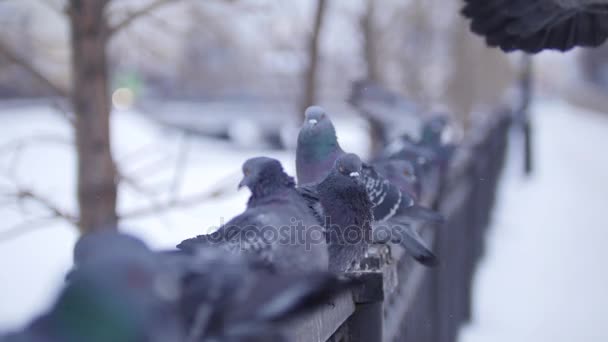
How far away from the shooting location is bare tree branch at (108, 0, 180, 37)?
5.57 m

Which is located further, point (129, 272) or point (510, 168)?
point (510, 168)

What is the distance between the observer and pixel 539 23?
12.8 feet

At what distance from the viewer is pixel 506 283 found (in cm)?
808

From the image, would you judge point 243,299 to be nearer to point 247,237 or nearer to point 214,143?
point 247,237

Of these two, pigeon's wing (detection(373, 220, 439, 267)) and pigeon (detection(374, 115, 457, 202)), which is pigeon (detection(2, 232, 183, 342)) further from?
pigeon (detection(374, 115, 457, 202))

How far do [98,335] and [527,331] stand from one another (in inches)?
203

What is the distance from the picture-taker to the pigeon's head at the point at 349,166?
→ 290 cm

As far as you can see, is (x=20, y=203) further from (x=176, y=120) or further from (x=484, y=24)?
(x=176, y=120)

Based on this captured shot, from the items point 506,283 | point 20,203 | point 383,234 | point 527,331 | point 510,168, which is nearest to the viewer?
point 383,234

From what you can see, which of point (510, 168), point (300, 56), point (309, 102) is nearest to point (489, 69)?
point (510, 168)

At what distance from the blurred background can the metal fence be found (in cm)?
54

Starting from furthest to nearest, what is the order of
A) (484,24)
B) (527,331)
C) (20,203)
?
Result: (527,331)
(20,203)
(484,24)

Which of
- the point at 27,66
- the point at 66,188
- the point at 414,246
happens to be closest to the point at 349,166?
the point at 414,246

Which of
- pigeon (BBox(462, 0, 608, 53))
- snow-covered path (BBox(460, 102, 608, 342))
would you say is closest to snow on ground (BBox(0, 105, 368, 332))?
pigeon (BBox(462, 0, 608, 53))
